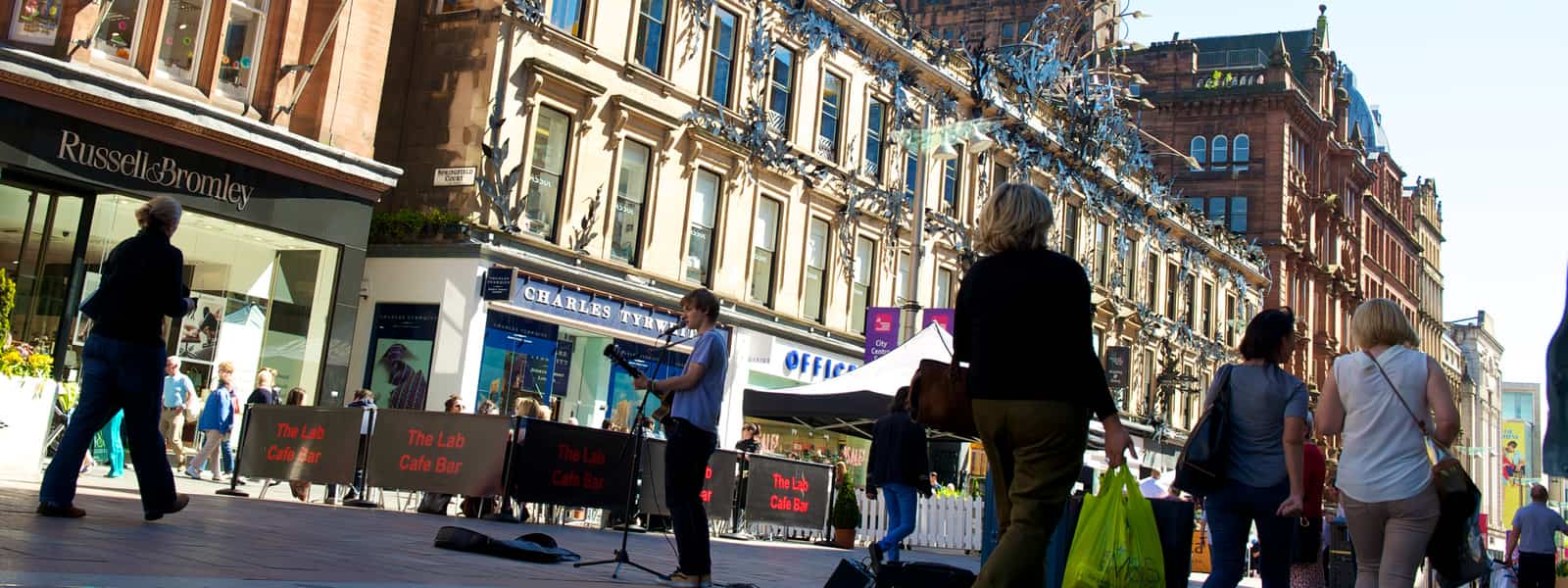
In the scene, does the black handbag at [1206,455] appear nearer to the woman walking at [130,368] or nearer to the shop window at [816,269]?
the woman walking at [130,368]

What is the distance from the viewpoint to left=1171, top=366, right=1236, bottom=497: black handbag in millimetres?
6949

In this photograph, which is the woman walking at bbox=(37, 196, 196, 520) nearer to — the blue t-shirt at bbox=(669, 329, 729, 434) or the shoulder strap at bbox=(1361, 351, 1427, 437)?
the blue t-shirt at bbox=(669, 329, 729, 434)

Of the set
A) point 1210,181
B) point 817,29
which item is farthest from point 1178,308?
point 817,29

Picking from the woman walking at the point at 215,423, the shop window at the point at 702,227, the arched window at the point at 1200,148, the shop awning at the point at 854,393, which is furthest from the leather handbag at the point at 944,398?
the arched window at the point at 1200,148

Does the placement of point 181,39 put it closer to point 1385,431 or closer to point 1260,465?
point 1260,465

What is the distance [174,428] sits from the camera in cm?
1823

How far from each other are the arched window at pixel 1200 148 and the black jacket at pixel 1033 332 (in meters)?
60.8

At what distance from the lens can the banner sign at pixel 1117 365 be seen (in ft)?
132

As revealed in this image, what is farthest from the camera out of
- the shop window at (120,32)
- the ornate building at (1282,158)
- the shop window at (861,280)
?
the ornate building at (1282,158)

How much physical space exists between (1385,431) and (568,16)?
18.5 meters

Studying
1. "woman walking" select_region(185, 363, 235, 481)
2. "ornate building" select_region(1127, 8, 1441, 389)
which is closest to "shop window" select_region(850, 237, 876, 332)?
"woman walking" select_region(185, 363, 235, 481)

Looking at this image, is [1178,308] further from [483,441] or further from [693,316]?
[693,316]

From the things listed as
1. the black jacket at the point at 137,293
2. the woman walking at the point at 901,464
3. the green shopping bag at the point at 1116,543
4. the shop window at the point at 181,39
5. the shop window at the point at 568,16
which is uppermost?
the shop window at the point at 568,16

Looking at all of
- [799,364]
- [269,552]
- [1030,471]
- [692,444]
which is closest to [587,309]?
[799,364]
